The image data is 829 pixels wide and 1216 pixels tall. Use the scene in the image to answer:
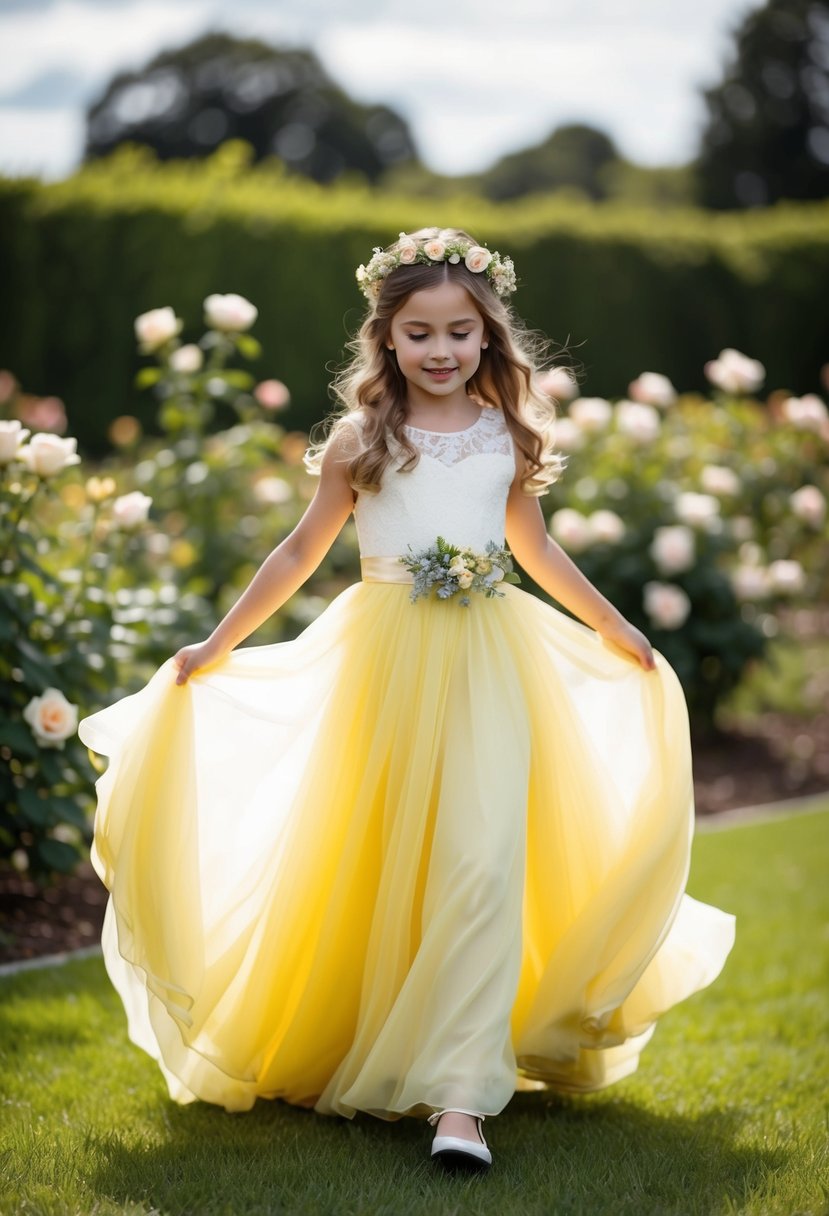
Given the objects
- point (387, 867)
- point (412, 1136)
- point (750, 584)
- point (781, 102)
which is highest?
point (387, 867)

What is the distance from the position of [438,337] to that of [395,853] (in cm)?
113

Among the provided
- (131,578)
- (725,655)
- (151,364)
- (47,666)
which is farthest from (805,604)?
(151,364)

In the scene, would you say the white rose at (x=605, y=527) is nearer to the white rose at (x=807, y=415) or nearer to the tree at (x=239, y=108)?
the white rose at (x=807, y=415)

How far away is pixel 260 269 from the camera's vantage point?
1205 centimetres

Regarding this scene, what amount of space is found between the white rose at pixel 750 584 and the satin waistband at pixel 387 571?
410cm

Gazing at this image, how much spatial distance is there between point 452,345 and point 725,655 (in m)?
4.30

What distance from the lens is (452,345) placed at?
9.44ft

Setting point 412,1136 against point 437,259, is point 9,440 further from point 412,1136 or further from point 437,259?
point 412,1136

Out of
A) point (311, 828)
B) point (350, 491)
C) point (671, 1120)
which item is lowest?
point (671, 1120)

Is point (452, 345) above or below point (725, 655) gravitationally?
above

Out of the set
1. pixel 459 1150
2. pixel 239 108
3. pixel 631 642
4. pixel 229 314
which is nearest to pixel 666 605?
pixel 229 314

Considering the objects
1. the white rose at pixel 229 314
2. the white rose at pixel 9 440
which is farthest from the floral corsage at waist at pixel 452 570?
the white rose at pixel 229 314

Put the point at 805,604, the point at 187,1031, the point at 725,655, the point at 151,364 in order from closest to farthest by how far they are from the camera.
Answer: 1. the point at 187,1031
2. the point at 725,655
3. the point at 805,604
4. the point at 151,364

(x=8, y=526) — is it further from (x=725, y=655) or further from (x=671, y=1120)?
(x=725, y=655)
